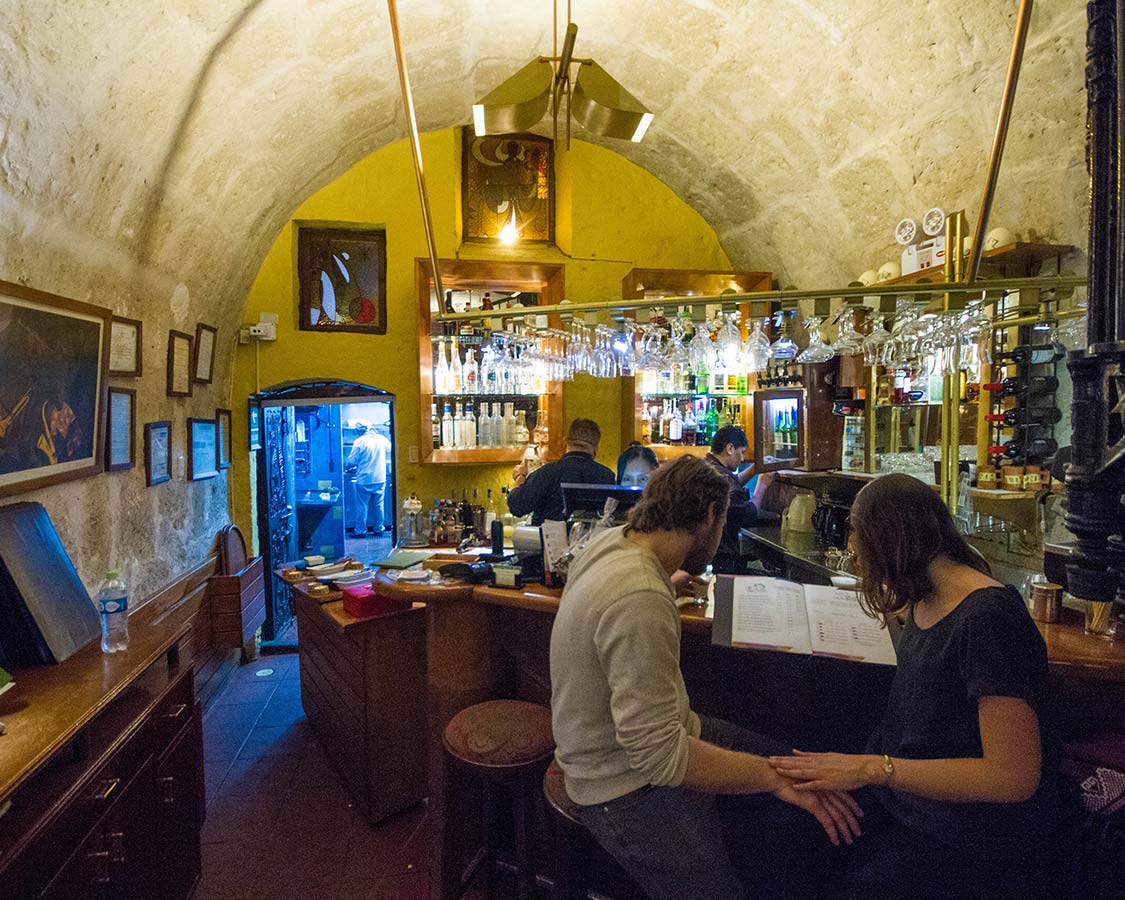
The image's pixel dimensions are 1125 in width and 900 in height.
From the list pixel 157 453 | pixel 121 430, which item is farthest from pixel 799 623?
pixel 157 453

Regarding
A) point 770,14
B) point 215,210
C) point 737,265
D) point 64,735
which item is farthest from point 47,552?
point 737,265

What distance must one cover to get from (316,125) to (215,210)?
753 mm

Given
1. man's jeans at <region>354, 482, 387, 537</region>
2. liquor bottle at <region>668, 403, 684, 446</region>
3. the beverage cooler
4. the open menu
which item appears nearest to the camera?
the open menu

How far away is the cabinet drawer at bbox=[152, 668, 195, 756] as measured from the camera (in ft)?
7.27

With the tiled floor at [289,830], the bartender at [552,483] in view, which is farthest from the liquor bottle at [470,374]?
the tiled floor at [289,830]

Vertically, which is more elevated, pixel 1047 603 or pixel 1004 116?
pixel 1004 116

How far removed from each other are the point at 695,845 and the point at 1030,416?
2.77 metres

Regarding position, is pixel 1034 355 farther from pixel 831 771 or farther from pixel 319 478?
pixel 319 478

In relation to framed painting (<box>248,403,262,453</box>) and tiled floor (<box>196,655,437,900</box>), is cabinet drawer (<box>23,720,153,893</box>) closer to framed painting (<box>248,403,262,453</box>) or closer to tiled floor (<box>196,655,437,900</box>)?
tiled floor (<box>196,655,437,900</box>)

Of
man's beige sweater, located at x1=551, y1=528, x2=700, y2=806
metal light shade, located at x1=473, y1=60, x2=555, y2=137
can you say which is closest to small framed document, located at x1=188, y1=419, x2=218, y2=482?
metal light shade, located at x1=473, y1=60, x2=555, y2=137

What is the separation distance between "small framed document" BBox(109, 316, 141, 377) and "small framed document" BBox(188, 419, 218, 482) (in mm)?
862

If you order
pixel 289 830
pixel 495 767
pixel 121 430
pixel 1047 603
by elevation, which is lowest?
pixel 289 830

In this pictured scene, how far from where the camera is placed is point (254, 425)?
16.7 ft

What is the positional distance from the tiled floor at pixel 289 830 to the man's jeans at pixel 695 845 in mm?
1310
